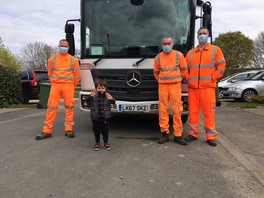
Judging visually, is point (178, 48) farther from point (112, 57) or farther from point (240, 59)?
point (240, 59)

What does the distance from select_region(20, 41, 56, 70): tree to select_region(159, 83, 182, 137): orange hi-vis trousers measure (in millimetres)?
59275

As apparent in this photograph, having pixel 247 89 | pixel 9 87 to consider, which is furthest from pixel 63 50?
pixel 247 89

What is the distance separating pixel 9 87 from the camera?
46.5ft

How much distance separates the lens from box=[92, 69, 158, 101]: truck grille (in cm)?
666

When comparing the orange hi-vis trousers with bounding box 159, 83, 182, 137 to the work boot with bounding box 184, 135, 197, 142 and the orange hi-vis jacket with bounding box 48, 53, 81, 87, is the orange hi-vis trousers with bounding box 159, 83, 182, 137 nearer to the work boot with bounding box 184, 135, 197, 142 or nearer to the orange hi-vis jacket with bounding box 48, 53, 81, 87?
the work boot with bounding box 184, 135, 197, 142

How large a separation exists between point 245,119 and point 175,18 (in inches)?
170

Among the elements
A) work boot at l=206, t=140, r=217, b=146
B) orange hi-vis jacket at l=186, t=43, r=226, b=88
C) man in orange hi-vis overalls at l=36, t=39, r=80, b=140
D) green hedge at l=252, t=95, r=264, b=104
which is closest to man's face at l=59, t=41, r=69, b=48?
man in orange hi-vis overalls at l=36, t=39, r=80, b=140

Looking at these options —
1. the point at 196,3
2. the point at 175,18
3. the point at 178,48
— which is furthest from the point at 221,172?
the point at 196,3

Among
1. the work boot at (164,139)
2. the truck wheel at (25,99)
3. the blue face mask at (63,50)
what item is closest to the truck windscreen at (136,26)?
the blue face mask at (63,50)

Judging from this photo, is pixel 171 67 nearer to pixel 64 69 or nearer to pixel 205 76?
pixel 205 76

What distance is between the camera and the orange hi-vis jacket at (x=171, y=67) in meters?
6.15

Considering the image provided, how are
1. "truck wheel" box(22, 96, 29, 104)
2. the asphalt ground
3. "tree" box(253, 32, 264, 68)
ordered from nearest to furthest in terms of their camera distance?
the asphalt ground
"truck wheel" box(22, 96, 29, 104)
"tree" box(253, 32, 264, 68)

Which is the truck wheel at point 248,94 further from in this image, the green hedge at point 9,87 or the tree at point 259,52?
the tree at point 259,52

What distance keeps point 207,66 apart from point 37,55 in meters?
63.1
